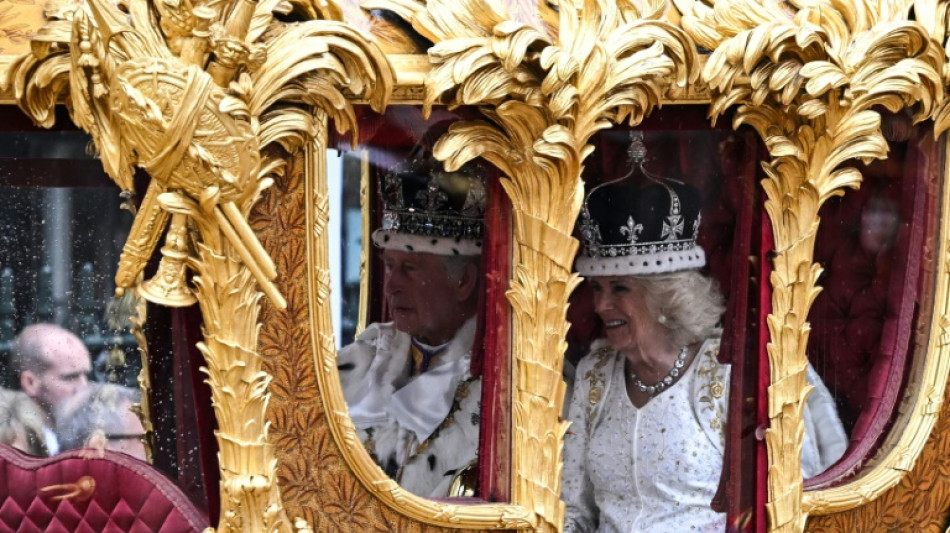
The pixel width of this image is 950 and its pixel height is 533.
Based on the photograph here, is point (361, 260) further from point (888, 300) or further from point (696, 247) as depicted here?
point (888, 300)

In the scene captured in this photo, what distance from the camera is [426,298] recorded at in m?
2.74

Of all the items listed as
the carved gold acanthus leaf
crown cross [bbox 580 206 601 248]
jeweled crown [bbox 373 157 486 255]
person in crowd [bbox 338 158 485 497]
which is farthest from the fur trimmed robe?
the carved gold acanthus leaf

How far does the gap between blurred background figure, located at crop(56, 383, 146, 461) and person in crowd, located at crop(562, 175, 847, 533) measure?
764mm

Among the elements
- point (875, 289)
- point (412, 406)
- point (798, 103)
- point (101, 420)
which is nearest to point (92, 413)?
point (101, 420)

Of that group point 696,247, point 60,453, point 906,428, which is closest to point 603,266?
point 696,247

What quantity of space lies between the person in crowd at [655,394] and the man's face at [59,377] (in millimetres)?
830

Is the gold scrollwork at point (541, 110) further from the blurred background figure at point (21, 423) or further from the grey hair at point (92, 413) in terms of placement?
the blurred background figure at point (21, 423)

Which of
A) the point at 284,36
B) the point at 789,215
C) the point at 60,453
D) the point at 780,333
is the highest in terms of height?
the point at 284,36

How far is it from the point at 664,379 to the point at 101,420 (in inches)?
39.8

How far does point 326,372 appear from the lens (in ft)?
8.62

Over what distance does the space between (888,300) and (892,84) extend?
→ 43 centimetres

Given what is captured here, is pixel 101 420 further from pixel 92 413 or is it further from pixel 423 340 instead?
pixel 423 340

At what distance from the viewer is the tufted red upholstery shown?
2580mm

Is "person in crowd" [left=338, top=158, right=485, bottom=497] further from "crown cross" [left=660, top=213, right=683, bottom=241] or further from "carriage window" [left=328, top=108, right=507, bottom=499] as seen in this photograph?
"crown cross" [left=660, top=213, right=683, bottom=241]
